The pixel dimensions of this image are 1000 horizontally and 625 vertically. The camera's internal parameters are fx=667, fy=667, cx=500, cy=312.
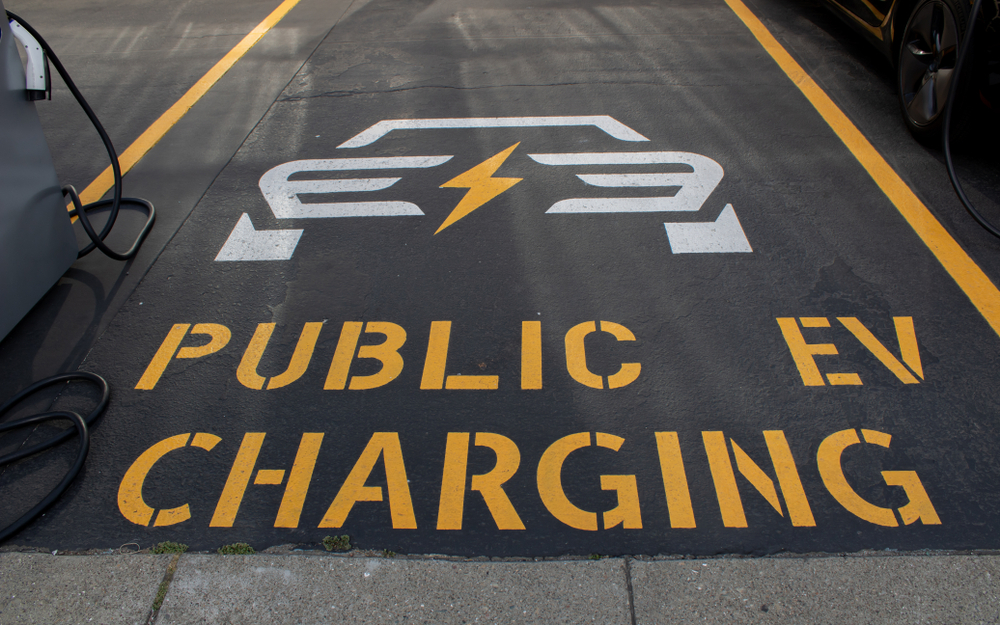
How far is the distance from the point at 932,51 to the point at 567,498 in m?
4.18

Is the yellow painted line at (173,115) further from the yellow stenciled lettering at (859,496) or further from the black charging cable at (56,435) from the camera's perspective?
the yellow stenciled lettering at (859,496)

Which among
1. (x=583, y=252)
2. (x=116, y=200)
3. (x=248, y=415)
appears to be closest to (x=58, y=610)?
(x=248, y=415)

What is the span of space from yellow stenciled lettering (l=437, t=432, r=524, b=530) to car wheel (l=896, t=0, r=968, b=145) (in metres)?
3.74

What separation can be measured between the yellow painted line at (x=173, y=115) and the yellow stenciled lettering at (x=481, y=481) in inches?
135

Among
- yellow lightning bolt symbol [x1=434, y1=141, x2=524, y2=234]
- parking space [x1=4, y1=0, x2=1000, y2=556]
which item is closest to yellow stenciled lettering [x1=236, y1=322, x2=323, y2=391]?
parking space [x1=4, y1=0, x2=1000, y2=556]

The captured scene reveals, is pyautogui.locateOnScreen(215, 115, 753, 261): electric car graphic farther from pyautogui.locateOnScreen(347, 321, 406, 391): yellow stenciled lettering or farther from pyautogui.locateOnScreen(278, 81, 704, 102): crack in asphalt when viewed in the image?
pyautogui.locateOnScreen(347, 321, 406, 391): yellow stenciled lettering

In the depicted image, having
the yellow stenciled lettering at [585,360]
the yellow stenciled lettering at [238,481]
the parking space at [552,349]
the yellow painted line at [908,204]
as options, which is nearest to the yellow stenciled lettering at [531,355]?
the parking space at [552,349]

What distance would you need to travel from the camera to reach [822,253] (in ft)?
12.6

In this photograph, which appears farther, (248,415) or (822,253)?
(822,253)

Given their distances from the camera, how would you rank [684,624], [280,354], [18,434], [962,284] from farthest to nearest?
[962,284]
[280,354]
[18,434]
[684,624]

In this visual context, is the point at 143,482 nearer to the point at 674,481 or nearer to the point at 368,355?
the point at 368,355

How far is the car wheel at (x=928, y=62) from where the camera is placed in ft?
14.0

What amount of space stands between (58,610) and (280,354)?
4.48 feet

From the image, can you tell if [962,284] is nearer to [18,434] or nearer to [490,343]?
[490,343]
